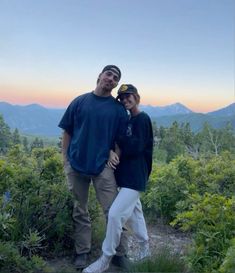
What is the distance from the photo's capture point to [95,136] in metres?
3.78

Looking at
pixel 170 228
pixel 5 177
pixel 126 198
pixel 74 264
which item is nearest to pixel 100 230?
pixel 74 264

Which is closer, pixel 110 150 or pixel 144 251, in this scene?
pixel 110 150

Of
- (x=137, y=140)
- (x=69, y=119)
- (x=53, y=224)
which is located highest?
(x=69, y=119)

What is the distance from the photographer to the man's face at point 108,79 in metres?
3.79

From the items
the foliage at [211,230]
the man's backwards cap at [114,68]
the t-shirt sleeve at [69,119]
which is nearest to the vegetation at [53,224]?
the foliage at [211,230]

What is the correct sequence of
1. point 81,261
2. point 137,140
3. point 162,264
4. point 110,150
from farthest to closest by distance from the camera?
point 81,261 < point 110,150 < point 137,140 < point 162,264

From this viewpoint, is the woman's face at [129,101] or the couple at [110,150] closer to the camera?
the couple at [110,150]

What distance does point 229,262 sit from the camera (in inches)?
116

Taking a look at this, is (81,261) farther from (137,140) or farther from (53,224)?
(137,140)

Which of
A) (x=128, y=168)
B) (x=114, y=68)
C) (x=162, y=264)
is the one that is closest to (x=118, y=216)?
(x=128, y=168)

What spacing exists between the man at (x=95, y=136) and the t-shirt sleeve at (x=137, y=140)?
0.11m

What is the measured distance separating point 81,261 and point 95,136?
1.33 meters

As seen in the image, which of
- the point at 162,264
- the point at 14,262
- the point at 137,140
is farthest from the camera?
the point at 137,140

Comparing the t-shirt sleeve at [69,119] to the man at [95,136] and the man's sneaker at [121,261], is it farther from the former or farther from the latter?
the man's sneaker at [121,261]
